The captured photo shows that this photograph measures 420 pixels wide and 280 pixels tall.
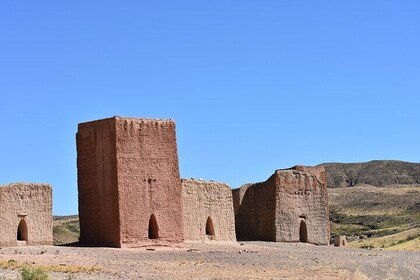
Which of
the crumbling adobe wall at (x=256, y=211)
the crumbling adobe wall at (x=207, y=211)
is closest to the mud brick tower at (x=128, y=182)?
the crumbling adobe wall at (x=207, y=211)

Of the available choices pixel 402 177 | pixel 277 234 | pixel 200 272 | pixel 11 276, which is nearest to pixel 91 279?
pixel 11 276

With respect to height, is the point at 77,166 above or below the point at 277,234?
above

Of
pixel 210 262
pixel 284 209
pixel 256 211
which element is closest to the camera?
pixel 210 262

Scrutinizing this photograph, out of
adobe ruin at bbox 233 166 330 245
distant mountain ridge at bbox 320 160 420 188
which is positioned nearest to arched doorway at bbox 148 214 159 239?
adobe ruin at bbox 233 166 330 245

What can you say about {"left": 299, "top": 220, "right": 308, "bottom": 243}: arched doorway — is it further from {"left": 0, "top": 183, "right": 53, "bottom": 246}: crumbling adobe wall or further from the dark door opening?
{"left": 0, "top": 183, "right": 53, "bottom": 246}: crumbling adobe wall

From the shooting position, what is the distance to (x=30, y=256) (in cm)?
2548

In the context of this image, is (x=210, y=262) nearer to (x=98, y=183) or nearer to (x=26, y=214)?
(x=98, y=183)

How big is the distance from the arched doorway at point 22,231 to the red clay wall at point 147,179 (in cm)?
337

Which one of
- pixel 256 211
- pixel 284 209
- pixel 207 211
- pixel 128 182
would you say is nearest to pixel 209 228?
pixel 207 211

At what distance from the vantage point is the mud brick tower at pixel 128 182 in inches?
1227

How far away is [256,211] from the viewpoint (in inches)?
1561

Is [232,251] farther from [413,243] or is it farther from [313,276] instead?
[413,243]

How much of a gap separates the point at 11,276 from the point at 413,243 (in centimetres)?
3445

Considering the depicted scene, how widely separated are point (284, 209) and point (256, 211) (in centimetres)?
146
